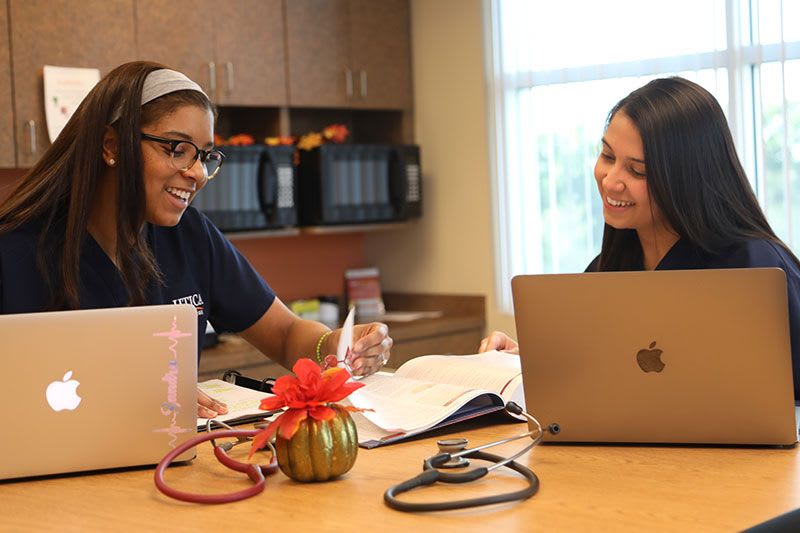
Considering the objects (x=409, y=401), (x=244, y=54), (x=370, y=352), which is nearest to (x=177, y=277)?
(x=370, y=352)

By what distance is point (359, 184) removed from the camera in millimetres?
4438

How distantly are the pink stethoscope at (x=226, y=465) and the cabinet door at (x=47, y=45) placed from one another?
84.3 inches

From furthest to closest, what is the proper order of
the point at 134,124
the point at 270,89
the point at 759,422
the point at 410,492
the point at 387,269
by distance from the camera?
the point at 387,269 < the point at 270,89 < the point at 134,124 < the point at 759,422 < the point at 410,492

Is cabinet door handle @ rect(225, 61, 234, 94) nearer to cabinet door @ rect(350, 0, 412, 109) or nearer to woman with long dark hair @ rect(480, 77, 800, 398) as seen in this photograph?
cabinet door @ rect(350, 0, 412, 109)

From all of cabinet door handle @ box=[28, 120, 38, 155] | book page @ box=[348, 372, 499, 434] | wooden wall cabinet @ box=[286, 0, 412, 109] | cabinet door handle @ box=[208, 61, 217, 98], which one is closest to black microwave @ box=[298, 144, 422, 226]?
wooden wall cabinet @ box=[286, 0, 412, 109]

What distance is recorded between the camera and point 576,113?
4.23 meters

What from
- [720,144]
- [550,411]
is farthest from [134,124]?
[720,144]

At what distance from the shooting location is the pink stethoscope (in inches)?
57.9

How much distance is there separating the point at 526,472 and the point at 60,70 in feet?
8.58

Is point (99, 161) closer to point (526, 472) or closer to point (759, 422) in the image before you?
point (526, 472)

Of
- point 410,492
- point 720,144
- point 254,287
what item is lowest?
point 410,492

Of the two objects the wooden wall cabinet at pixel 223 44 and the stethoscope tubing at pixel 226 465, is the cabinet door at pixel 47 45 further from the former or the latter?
the stethoscope tubing at pixel 226 465

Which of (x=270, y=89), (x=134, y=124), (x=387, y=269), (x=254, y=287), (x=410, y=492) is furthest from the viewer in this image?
(x=387, y=269)

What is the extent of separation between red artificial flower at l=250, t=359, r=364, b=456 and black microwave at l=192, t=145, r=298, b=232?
8.14ft
